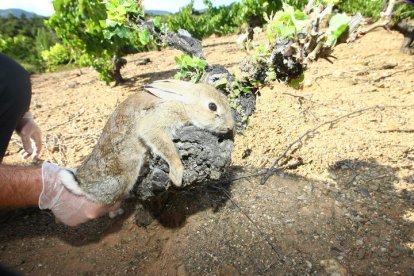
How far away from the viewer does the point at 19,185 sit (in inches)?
67.3

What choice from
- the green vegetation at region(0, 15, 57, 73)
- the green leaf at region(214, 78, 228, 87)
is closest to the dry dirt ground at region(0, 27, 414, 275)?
the green leaf at region(214, 78, 228, 87)

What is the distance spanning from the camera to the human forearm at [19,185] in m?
1.65

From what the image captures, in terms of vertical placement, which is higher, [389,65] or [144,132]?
[144,132]

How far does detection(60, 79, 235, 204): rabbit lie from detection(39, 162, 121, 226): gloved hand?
0.04 meters

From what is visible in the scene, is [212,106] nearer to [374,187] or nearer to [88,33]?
[374,187]

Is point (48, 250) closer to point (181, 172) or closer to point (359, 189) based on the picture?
point (181, 172)

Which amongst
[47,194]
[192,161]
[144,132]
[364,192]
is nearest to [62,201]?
[47,194]

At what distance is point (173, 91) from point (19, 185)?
1043 mm

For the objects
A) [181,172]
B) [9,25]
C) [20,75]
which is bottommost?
[9,25]

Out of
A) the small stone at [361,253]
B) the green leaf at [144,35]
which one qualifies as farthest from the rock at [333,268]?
the green leaf at [144,35]

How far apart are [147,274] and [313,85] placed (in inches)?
152

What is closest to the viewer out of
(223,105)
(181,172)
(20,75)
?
(181,172)

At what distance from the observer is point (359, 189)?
2.45 m

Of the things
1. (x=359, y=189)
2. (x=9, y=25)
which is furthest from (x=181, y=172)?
(x=9, y=25)
